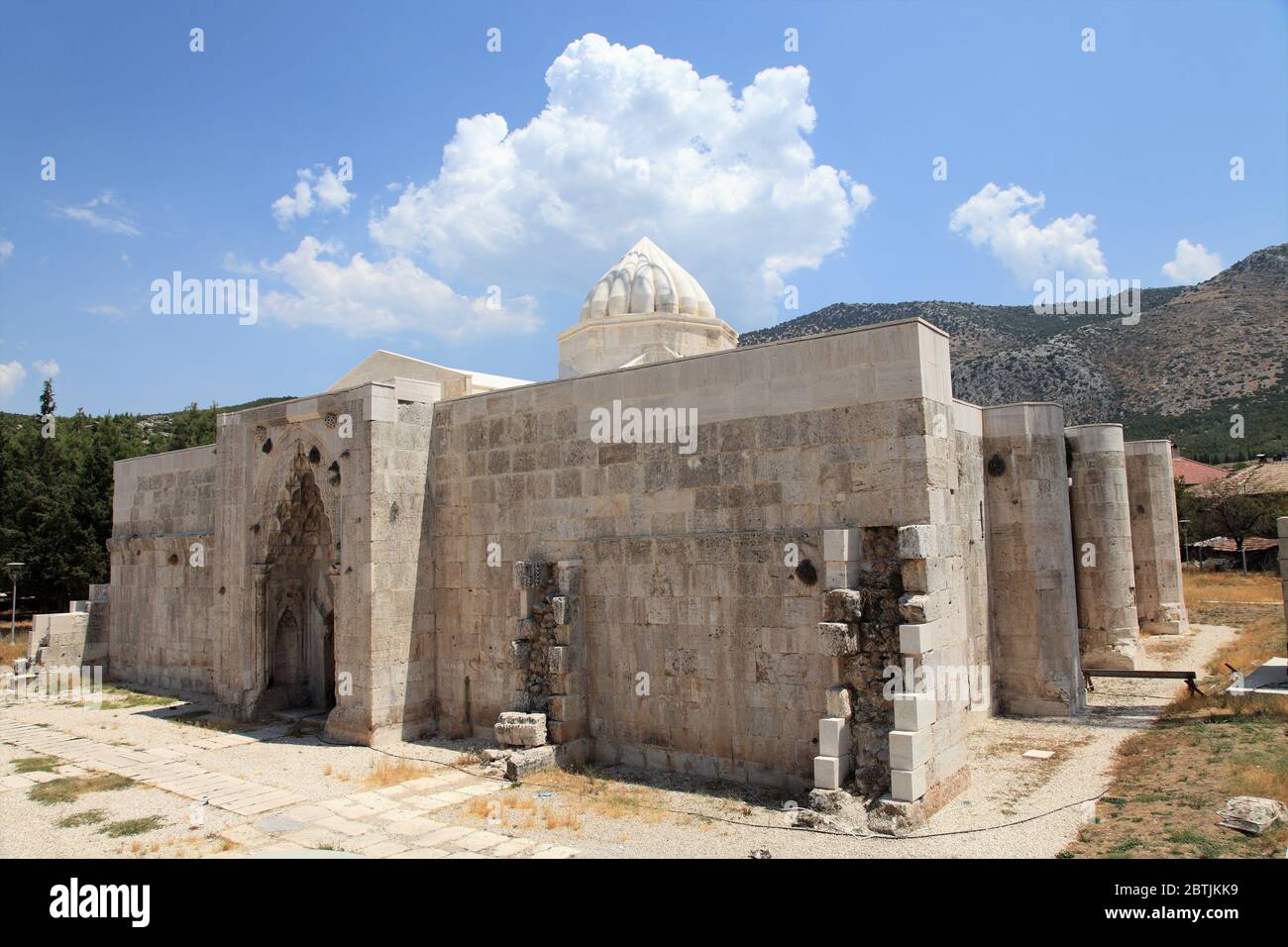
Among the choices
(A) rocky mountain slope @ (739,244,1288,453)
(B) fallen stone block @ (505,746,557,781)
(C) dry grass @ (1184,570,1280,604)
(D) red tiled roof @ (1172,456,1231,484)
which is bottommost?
(B) fallen stone block @ (505,746,557,781)

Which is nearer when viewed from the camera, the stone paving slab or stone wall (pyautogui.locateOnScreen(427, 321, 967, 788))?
stone wall (pyautogui.locateOnScreen(427, 321, 967, 788))

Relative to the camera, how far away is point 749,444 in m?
9.82

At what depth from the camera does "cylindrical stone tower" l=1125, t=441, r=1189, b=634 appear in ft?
73.0

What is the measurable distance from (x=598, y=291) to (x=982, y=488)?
7.96 meters

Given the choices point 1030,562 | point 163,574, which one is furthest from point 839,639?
point 163,574

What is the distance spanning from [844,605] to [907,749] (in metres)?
1.46

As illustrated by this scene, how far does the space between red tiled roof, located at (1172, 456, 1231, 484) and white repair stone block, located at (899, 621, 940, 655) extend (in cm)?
4020

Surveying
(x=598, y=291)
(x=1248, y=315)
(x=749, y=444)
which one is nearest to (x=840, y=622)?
(x=749, y=444)

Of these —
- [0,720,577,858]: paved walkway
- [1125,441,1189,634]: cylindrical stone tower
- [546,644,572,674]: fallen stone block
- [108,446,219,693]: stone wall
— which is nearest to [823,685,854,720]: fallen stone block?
[0,720,577,858]: paved walkway

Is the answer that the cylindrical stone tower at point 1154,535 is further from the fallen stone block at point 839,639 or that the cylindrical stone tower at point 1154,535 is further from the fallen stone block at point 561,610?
the fallen stone block at point 561,610

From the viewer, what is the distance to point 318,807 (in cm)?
918

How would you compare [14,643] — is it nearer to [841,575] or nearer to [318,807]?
[318,807]

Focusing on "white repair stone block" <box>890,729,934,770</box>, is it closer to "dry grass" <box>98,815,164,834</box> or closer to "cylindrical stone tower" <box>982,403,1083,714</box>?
"cylindrical stone tower" <box>982,403,1083,714</box>

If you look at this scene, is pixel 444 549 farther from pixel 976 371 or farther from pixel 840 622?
pixel 976 371
